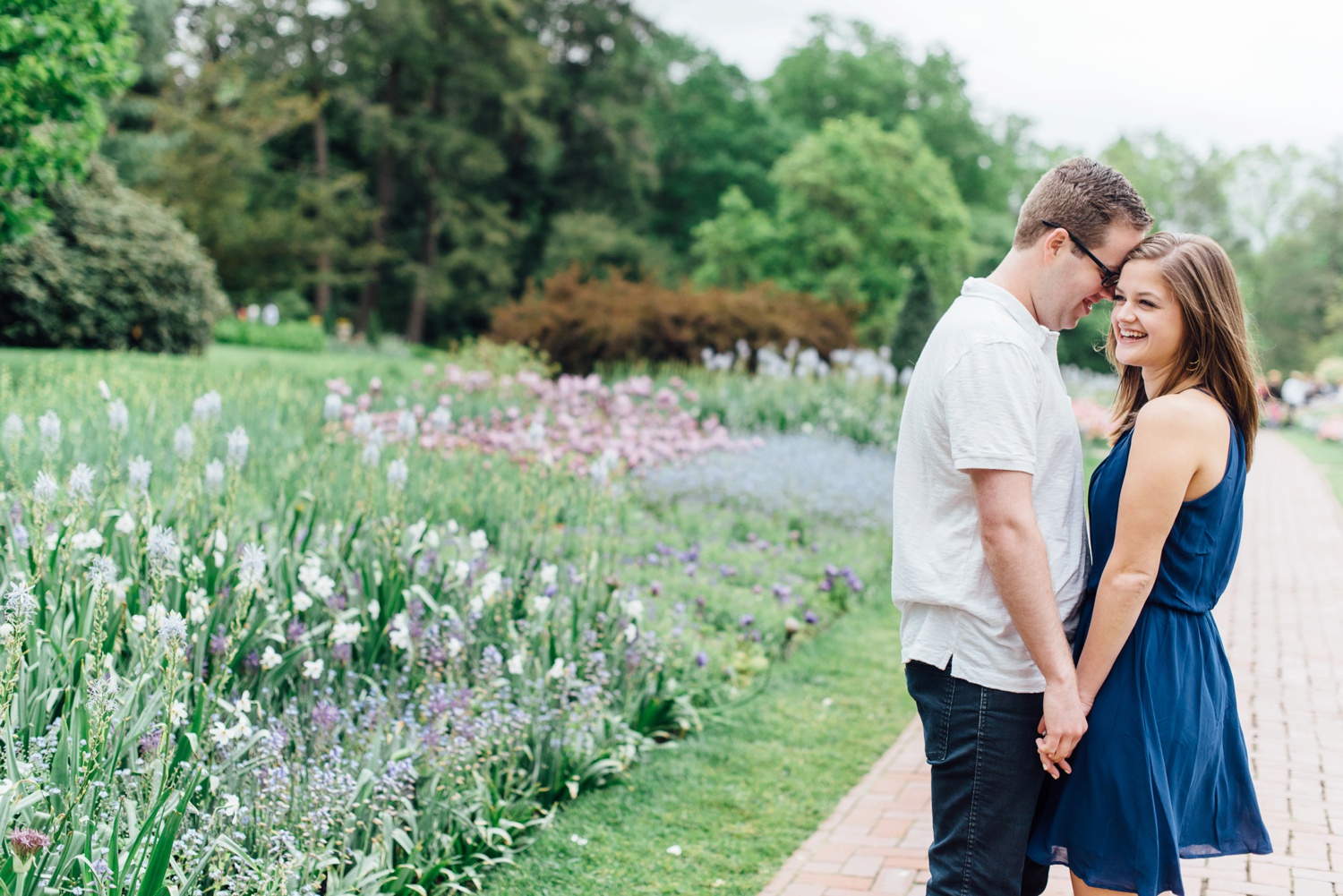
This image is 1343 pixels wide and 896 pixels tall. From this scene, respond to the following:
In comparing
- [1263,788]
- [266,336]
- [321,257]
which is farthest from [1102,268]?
[321,257]

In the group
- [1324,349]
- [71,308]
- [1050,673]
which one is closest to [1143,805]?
[1050,673]

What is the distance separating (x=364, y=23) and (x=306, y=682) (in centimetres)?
2927

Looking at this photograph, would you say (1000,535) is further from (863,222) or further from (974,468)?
(863,222)

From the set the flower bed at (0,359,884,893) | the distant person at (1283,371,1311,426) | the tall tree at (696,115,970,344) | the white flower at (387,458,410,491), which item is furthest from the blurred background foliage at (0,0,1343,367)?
the white flower at (387,458,410,491)

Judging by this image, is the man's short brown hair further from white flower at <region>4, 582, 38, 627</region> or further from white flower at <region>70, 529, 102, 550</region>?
white flower at <region>70, 529, 102, 550</region>

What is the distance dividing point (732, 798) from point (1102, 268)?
7.90ft

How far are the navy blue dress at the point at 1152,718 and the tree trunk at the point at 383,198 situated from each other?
29.6 m

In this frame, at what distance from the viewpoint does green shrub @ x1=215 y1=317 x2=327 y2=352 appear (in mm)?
16438

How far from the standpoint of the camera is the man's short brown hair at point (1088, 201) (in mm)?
1899

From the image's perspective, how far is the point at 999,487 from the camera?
5.88 feet

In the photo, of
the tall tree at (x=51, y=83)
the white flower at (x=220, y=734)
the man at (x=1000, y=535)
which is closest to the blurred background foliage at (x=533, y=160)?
the tall tree at (x=51, y=83)

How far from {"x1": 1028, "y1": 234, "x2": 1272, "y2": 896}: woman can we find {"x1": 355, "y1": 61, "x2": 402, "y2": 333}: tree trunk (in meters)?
29.5

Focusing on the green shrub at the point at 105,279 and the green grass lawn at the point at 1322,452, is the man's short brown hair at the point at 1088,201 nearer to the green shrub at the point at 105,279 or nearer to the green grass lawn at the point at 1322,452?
the green shrub at the point at 105,279

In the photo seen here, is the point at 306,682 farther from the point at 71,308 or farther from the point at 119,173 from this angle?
the point at 119,173
